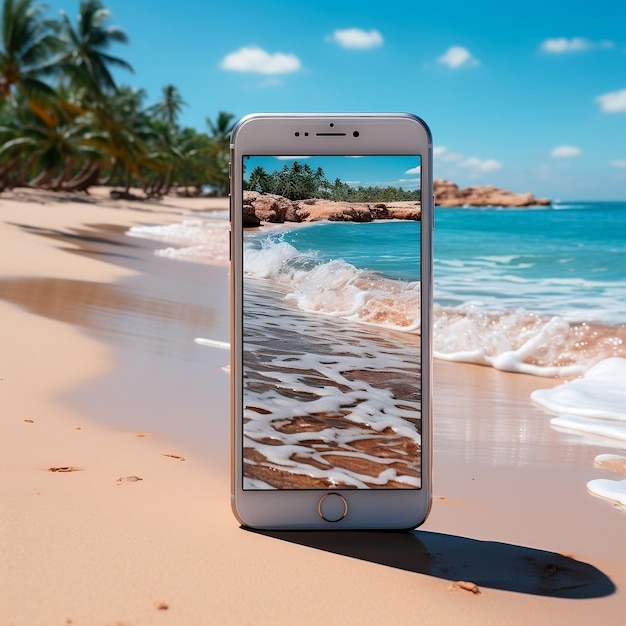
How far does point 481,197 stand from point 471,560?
7091 centimetres

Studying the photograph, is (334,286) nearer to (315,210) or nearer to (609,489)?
(315,210)

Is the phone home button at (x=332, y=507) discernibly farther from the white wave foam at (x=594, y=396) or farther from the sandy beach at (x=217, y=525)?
the white wave foam at (x=594, y=396)

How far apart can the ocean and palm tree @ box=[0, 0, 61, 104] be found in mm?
14392

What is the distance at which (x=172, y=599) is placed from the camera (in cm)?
194

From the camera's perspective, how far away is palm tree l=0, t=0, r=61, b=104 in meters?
33.2

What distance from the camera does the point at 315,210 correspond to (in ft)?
8.34

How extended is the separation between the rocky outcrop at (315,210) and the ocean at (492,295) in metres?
0.03

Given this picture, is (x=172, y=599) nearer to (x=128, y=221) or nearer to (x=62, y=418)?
(x=62, y=418)

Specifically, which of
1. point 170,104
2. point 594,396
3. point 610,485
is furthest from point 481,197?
point 610,485

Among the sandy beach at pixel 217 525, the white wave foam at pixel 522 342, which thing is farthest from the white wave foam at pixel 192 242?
the sandy beach at pixel 217 525

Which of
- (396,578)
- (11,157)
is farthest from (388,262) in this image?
(11,157)

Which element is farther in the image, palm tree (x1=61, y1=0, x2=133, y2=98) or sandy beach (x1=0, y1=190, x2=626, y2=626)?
palm tree (x1=61, y1=0, x2=133, y2=98)

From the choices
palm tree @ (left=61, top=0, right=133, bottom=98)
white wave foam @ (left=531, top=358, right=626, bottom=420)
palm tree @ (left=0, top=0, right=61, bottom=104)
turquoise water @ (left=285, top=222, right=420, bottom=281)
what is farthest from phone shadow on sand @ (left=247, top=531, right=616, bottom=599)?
palm tree @ (left=61, top=0, right=133, bottom=98)

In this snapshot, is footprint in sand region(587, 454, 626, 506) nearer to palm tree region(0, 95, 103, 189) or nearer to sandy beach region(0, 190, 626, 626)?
sandy beach region(0, 190, 626, 626)
